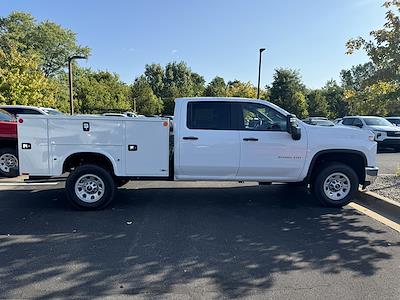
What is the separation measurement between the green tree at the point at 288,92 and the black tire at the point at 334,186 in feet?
123

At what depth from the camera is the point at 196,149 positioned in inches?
269

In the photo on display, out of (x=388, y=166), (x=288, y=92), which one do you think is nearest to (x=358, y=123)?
(x=388, y=166)

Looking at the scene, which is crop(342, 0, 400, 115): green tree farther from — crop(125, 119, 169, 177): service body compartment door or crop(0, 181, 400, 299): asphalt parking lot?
crop(125, 119, 169, 177): service body compartment door

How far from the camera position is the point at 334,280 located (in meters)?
4.07

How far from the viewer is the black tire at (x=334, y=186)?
7090mm

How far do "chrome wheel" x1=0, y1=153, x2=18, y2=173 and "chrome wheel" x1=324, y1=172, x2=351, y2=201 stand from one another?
23.9ft

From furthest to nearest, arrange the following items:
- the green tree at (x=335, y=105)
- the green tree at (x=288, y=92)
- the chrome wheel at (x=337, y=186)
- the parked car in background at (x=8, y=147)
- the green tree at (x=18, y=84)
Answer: the green tree at (x=335, y=105)
the green tree at (x=288, y=92)
the green tree at (x=18, y=84)
the parked car in background at (x=8, y=147)
the chrome wheel at (x=337, y=186)

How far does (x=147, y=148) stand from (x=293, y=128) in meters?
2.53

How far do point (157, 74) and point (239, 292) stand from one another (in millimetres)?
76513

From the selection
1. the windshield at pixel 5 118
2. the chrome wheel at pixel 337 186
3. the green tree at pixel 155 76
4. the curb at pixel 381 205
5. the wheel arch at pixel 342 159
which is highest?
the green tree at pixel 155 76

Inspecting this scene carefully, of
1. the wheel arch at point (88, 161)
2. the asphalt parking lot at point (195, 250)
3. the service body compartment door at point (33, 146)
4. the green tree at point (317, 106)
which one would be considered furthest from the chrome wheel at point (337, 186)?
the green tree at point (317, 106)

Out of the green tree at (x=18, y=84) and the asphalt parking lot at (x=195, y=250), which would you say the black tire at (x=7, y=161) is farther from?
the green tree at (x=18, y=84)

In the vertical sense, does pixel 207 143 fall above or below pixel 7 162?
above

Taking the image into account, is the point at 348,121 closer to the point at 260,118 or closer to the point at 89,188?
the point at 260,118
